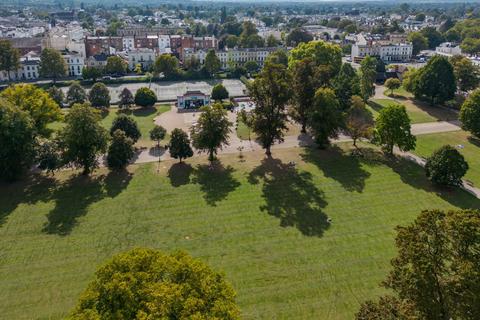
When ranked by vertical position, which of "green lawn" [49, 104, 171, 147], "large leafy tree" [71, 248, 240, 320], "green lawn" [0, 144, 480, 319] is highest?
"large leafy tree" [71, 248, 240, 320]

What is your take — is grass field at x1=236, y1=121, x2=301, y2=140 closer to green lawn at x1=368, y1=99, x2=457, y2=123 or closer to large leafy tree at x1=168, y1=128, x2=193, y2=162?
large leafy tree at x1=168, y1=128, x2=193, y2=162

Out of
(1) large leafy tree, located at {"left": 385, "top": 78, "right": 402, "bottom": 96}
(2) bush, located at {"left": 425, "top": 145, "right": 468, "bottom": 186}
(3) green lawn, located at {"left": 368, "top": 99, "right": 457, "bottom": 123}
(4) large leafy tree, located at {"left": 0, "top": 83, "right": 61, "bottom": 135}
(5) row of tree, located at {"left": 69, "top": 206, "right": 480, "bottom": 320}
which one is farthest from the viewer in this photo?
(1) large leafy tree, located at {"left": 385, "top": 78, "right": 402, "bottom": 96}

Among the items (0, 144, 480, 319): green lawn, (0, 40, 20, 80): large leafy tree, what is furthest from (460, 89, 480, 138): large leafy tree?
(0, 40, 20, 80): large leafy tree

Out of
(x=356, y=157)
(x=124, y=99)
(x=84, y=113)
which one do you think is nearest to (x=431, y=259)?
(x=356, y=157)

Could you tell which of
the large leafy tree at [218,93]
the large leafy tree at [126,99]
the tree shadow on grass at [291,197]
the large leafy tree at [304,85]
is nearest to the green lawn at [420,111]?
the large leafy tree at [304,85]

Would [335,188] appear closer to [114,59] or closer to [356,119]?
[356,119]

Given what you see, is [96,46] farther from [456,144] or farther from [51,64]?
[456,144]

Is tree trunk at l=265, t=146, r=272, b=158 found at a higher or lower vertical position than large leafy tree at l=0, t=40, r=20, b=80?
lower

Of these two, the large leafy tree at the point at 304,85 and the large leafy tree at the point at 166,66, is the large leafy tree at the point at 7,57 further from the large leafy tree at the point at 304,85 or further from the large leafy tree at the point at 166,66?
the large leafy tree at the point at 304,85
